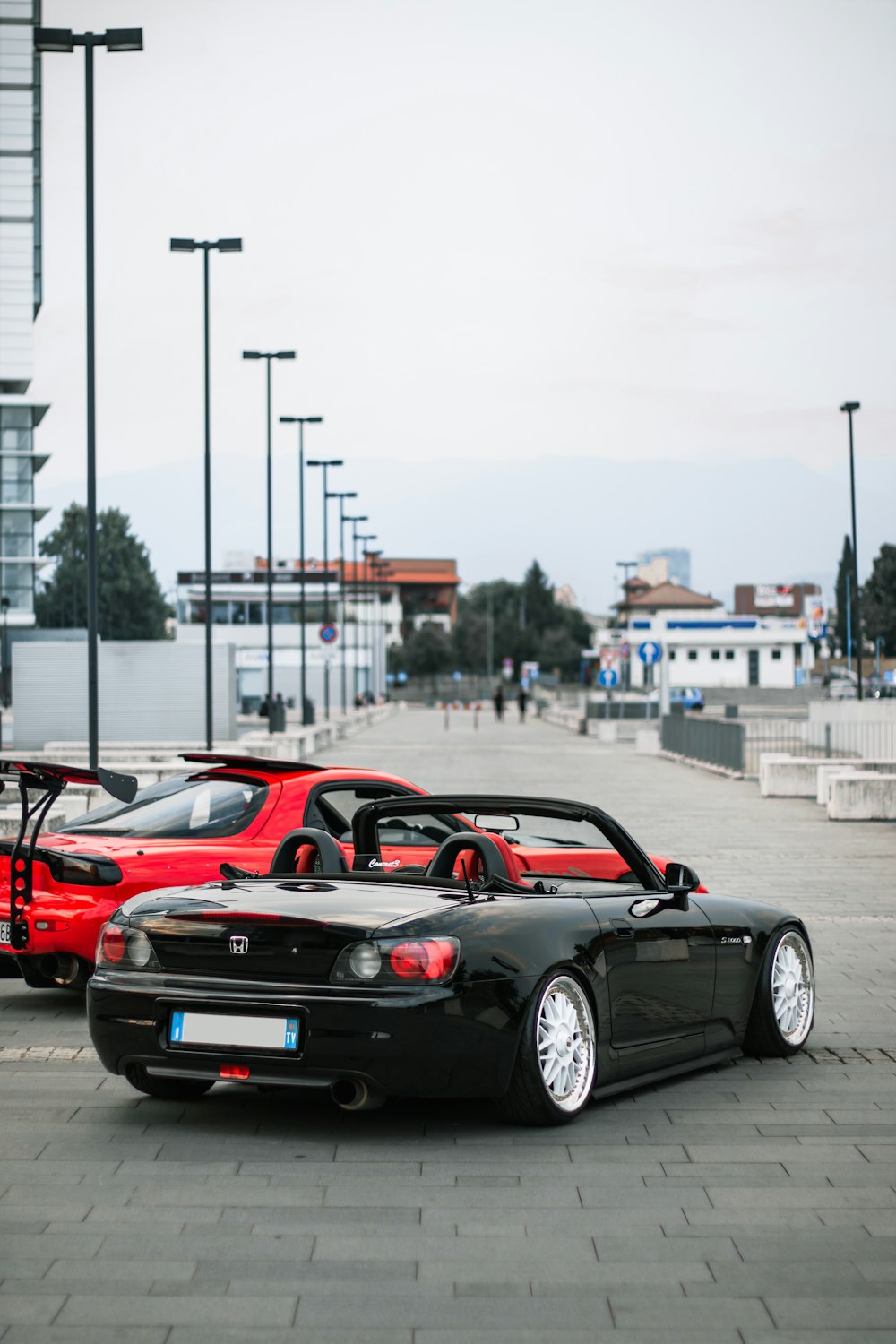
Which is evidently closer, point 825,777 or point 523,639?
point 825,777

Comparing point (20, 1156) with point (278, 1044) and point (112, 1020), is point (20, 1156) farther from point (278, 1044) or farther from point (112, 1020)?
point (278, 1044)

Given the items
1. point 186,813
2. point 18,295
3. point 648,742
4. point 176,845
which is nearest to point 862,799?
point 186,813

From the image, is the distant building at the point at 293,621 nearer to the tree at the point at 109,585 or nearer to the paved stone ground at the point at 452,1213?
the tree at the point at 109,585

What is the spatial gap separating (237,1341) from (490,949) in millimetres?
2055

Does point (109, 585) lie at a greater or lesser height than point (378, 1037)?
greater

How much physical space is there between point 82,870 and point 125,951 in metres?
2.40

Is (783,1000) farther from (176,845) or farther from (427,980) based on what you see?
(176,845)

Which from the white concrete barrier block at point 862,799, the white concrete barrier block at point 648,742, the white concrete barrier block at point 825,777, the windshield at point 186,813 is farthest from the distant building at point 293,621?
the windshield at point 186,813

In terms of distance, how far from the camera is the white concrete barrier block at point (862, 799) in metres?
22.3

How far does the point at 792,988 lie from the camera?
288 inches

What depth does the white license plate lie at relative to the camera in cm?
555

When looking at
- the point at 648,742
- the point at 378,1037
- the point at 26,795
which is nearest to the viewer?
the point at 378,1037

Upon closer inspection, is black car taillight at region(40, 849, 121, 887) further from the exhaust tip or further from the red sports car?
the exhaust tip

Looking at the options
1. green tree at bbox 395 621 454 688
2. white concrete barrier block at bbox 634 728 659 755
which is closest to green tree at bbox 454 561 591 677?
green tree at bbox 395 621 454 688
